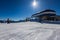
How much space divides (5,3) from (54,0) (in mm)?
14730

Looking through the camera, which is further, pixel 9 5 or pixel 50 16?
pixel 9 5

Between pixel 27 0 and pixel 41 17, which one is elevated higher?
pixel 27 0

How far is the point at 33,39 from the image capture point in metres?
3.19

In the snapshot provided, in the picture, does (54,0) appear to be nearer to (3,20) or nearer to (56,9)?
(56,9)

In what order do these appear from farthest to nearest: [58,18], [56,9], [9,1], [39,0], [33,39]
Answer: [56,9] → [58,18] → [9,1] → [39,0] → [33,39]

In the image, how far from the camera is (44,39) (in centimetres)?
327

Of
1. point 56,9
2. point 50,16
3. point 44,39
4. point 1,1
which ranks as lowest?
point 44,39

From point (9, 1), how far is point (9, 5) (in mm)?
1956

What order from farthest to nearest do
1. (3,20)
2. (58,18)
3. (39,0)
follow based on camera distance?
1. (58,18)
2. (39,0)
3. (3,20)

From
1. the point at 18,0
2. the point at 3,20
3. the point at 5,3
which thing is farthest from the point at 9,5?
the point at 3,20

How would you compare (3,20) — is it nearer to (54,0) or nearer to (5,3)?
(5,3)

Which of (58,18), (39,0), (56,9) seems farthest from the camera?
(56,9)

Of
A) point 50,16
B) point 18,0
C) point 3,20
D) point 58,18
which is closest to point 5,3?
point 18,0

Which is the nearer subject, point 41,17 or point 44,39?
point 44,39
